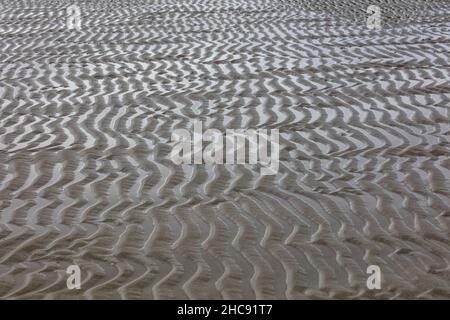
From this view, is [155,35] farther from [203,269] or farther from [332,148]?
[203,269]

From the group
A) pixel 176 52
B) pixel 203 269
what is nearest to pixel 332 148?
pixel 203 269

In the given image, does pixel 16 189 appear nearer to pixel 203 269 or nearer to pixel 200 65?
pixel 203 269

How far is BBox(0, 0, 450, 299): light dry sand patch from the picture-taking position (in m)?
5.32

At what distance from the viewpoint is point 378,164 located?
7.24 meters

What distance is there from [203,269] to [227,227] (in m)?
0.72

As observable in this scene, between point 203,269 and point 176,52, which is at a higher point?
point 203,269

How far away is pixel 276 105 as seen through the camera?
363 inches

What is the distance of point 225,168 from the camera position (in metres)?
7.23

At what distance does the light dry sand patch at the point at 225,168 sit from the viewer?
5.32 m

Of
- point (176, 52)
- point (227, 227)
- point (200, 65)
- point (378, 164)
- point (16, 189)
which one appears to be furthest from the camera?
point (176, 52)

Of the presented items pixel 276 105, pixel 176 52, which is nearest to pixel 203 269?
pixel 276 105

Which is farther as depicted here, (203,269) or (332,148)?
(332,148)

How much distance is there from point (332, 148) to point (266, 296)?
3037 millimetres

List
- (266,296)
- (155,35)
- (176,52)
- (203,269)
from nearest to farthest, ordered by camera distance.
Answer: (266,296)
(203,269)
(176,52)
(155,35)
